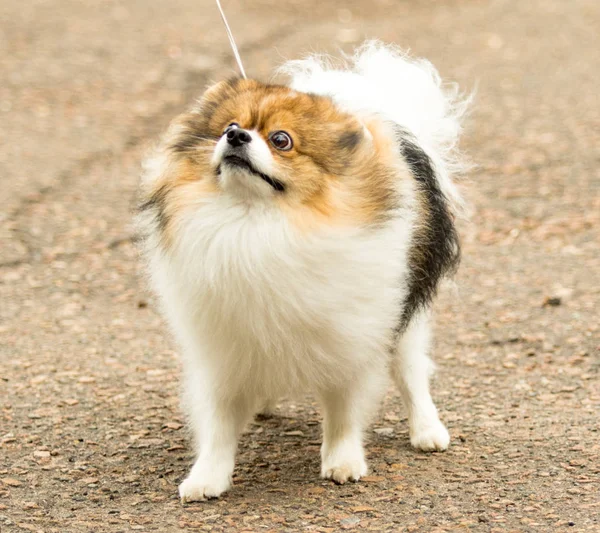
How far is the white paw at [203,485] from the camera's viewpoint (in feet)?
11.4

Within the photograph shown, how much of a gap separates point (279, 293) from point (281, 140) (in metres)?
0.50

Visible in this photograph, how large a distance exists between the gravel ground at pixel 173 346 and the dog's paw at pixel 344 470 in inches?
1.5

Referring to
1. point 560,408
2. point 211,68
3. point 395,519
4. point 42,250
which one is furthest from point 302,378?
point 211,68

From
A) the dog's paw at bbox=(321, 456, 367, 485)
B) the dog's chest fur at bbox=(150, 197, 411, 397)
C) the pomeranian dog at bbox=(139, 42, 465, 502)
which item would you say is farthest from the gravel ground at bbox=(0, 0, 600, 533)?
the dog's chest fur at bbox=(150, 197, 411, 397)

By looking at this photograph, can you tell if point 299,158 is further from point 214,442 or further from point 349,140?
point 214,442

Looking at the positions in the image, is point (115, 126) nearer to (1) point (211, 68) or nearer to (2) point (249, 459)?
(1) point (211, 68)

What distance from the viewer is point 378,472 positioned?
373 cm

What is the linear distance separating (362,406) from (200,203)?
1.04 m

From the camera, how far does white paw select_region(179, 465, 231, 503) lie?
3461mm

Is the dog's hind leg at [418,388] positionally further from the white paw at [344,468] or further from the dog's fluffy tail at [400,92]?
the dog's fluffy tail at [400,92]

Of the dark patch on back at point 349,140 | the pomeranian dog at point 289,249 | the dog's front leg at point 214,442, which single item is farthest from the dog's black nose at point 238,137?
the dog's front leg at point 214,442

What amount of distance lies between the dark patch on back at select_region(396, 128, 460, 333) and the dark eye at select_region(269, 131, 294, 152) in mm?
558

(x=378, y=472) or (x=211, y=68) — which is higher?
(x=211, y=68)

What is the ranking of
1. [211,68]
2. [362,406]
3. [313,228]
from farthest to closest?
[211,68]
[362,406]
[313,228]
